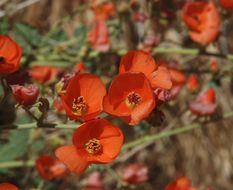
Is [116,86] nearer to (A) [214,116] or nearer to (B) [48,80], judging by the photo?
(A) [214,116]

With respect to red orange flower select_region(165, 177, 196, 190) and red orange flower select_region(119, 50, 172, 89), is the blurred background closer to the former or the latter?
red orange flower select_region(119, 50, 172, 89)

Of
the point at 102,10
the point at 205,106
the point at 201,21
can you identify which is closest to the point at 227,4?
the point at 201,21

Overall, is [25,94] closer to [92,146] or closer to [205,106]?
[92,146]

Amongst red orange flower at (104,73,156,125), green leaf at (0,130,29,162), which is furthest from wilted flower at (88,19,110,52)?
red orange flower at (104,73,156,125)

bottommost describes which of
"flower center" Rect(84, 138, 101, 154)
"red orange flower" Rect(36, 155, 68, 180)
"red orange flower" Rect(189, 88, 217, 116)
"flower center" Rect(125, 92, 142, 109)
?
"red orange flower" Rect(36, 155, 68, 180)

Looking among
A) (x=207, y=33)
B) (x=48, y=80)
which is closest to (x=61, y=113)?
(x=48, y=80)
